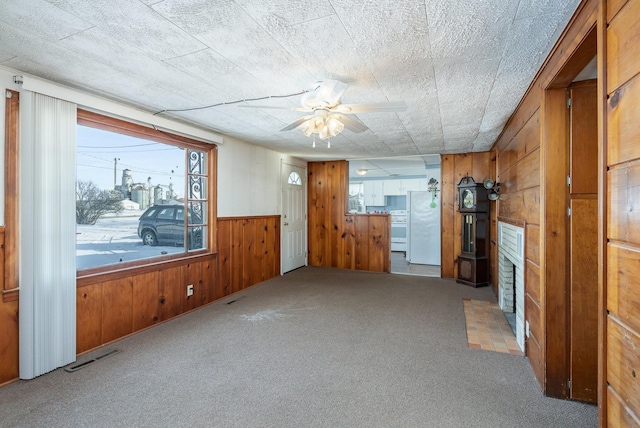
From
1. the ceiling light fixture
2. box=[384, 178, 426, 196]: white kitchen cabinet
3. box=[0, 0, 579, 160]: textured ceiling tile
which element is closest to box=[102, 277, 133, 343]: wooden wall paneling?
box=[0, 0, 579, 160]: textured ceiling tile

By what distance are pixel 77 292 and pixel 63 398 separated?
88 centimetres

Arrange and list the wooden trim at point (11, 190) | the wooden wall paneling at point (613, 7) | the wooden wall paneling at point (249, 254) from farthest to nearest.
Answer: the wooden wall paneling at point (249, 254)
the wooden trim at point (11, 190)
the wooden wall paneling at point (613, 7)

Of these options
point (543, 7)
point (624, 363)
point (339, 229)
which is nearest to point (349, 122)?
point (543, 7)

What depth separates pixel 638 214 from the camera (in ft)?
3.51

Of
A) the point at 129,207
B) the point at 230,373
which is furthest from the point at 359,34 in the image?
the point at 129,207

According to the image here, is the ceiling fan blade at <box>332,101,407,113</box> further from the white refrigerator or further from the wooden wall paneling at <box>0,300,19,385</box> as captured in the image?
the white refrigerator

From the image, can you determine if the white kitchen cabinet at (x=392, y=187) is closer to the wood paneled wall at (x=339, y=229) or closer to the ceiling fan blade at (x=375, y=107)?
the wood paneled wall at (x=339, y=229)

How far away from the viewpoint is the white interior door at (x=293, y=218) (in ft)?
19.3

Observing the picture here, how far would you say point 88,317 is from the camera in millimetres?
2732

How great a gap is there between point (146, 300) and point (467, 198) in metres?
4.81

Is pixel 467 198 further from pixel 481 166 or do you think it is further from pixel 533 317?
pixel 533 317

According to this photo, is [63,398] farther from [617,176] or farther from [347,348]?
[617,176]

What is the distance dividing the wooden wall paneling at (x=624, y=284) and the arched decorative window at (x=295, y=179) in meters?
5.15

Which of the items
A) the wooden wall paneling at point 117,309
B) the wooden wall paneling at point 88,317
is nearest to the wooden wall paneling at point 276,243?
the wooden wall paneling at point 117,309
